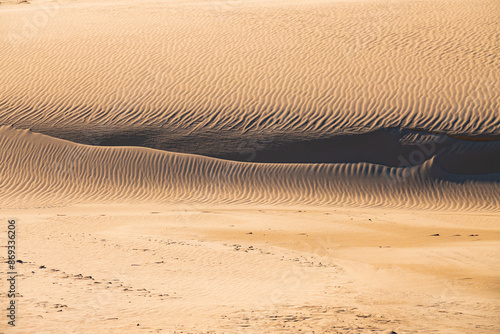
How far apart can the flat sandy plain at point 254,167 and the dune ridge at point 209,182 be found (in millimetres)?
50

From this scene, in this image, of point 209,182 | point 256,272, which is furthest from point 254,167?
point 256,272

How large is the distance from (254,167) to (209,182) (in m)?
1.22

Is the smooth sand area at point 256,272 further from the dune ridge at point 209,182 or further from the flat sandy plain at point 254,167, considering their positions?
the dune ridge at point 209,182

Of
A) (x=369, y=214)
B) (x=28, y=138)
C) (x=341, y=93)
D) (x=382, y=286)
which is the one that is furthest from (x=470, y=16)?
(x=382, y=286)

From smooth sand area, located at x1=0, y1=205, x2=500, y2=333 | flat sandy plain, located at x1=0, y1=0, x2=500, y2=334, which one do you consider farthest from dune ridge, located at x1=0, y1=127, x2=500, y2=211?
smooth sand area, located at x1=0, y1=205, x2=500, y2=333

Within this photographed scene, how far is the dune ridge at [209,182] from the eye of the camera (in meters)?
15.4

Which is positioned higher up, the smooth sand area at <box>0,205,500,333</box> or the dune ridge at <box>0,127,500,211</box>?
the dune ridge at <box>0,127,500,211</box>

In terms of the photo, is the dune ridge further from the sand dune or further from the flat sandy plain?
the sand dune

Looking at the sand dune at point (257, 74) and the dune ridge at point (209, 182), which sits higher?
the sand dune at point (257, 74)

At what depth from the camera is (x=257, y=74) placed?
18578 millimetres

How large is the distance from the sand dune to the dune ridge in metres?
0.62

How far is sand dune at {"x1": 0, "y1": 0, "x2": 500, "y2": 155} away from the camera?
1673 centimetres

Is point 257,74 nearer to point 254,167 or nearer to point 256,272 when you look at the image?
point 254,167

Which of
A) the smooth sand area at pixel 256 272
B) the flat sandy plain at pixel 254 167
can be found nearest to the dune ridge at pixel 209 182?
the flat sandy plain at pixel 254 167
